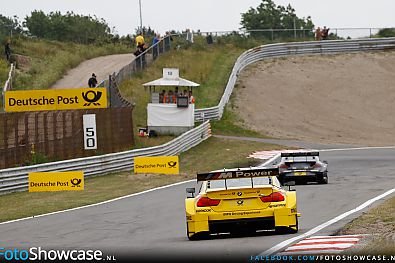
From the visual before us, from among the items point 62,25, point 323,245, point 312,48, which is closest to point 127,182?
point 323,245

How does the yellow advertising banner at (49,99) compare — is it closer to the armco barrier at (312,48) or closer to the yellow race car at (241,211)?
the yellow race car at (241,211)

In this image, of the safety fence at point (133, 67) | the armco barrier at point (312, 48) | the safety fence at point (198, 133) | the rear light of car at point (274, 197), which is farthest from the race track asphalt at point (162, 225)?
the armco barrier at point (312, 48)

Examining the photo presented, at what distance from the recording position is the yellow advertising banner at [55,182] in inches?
1209

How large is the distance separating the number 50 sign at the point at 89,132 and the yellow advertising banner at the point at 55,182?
19.1ft

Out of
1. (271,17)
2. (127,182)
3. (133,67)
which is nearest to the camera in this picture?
(127,182)

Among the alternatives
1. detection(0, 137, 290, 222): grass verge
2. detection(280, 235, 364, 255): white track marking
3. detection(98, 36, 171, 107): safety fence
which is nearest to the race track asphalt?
detection(280, 235, 364, 255): white track marking

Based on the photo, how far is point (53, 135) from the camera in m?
35.3

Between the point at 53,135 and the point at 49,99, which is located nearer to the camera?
the point at 53,135

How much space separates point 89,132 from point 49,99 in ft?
10.7

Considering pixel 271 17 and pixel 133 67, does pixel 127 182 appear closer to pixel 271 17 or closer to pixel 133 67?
pixel 133 67

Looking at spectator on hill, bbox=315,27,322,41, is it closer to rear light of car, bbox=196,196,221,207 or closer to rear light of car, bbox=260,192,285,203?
rear light of car, bbox=260,192,285,203

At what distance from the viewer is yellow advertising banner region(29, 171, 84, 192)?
101 ft

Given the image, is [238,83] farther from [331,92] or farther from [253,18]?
[253,18]

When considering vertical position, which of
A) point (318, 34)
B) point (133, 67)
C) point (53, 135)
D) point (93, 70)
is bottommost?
point (53, 135)
